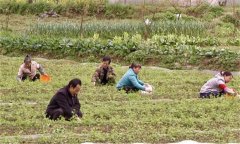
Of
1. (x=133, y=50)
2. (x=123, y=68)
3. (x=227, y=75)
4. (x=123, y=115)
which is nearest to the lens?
(x=123, y=115)

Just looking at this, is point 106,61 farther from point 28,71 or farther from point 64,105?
point 64,105

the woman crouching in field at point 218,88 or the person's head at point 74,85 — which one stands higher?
the person's head at point 74,85

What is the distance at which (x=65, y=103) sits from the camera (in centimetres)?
1025

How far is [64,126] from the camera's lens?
968cm

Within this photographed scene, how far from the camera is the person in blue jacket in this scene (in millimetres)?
13719

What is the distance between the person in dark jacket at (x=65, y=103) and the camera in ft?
33.5

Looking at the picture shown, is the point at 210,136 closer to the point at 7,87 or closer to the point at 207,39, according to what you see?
the point at 7,87

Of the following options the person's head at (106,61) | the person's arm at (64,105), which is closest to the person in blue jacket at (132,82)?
the person's head at (106,61)

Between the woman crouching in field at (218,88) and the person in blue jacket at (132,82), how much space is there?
1326mm

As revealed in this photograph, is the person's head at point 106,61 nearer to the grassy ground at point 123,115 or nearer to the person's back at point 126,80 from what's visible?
the grassy ground at point 123,115

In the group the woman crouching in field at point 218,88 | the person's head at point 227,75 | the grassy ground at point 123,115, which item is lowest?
the grassy ground at point 123,115

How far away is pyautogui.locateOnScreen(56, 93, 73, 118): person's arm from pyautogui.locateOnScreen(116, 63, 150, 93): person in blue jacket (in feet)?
11.8

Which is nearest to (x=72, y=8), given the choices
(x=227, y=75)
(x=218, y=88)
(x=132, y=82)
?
(x=132, y=82)

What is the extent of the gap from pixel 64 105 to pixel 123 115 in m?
1.21
